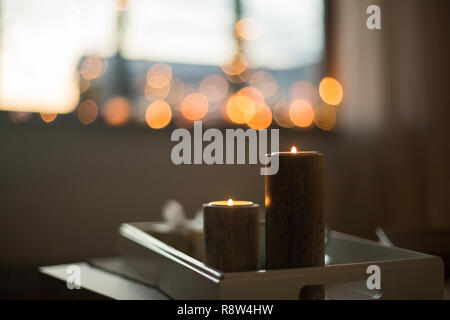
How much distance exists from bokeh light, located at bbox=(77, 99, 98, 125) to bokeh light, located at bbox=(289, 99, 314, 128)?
1198 mm

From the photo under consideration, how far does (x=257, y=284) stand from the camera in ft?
1.63

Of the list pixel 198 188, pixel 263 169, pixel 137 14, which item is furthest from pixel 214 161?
pixel 263 169

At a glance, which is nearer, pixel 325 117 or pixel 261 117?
pixel 261 117

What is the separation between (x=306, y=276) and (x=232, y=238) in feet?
0.32

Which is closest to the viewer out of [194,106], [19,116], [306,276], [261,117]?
[306,276]

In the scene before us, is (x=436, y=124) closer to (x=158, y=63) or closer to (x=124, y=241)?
(x=158, y=63)

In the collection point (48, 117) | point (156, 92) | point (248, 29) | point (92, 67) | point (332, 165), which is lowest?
point (332, 165)

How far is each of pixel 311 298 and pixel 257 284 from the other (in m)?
0.09

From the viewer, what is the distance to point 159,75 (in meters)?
2.70

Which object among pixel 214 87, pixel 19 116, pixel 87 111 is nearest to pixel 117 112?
pixel 87 111

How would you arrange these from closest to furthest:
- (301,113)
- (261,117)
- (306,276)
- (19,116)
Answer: (306,276) < (19,116) < (261,117) < (301,113)

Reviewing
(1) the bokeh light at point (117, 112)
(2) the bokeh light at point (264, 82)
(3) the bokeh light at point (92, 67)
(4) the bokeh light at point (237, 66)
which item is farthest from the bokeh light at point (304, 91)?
(3) the bokeh light at point (92, 67)

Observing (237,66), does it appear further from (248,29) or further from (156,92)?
(156,92)

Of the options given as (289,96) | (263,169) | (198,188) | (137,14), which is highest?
(137,14)
